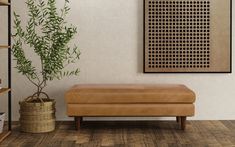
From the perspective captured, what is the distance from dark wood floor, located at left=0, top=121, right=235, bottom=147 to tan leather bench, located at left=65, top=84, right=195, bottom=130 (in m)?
0.19

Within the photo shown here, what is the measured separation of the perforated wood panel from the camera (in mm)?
4336

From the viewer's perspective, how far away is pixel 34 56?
14.4 ft

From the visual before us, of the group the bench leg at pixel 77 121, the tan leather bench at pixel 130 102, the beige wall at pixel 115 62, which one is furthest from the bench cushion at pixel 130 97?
the beige wall at pixel 115 62

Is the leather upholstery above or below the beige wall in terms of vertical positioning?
below

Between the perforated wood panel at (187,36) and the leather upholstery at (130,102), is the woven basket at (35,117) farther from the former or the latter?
the perforated wood panel at (187,36)

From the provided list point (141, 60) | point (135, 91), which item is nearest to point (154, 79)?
point (141, 60)

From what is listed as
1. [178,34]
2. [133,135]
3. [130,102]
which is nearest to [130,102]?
[130,102]

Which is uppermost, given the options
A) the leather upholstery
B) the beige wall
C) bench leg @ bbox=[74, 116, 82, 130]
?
the beige wall

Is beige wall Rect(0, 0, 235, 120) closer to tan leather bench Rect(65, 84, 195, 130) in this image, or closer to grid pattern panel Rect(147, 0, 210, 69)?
grid pattern panel Rect(147, 0, 210, 69)

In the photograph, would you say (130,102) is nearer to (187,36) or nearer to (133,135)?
(133,135)

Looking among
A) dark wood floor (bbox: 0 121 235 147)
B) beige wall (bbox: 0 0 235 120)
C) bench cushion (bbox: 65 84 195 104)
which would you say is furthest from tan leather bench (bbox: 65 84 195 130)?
beige wall (bbox: 0 0 235 120)

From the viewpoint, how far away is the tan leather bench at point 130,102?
3787mm

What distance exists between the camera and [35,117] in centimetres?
381

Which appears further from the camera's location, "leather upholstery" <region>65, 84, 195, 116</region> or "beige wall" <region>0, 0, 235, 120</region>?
"beige wall" <region>0, 0, 235, 120</region>
